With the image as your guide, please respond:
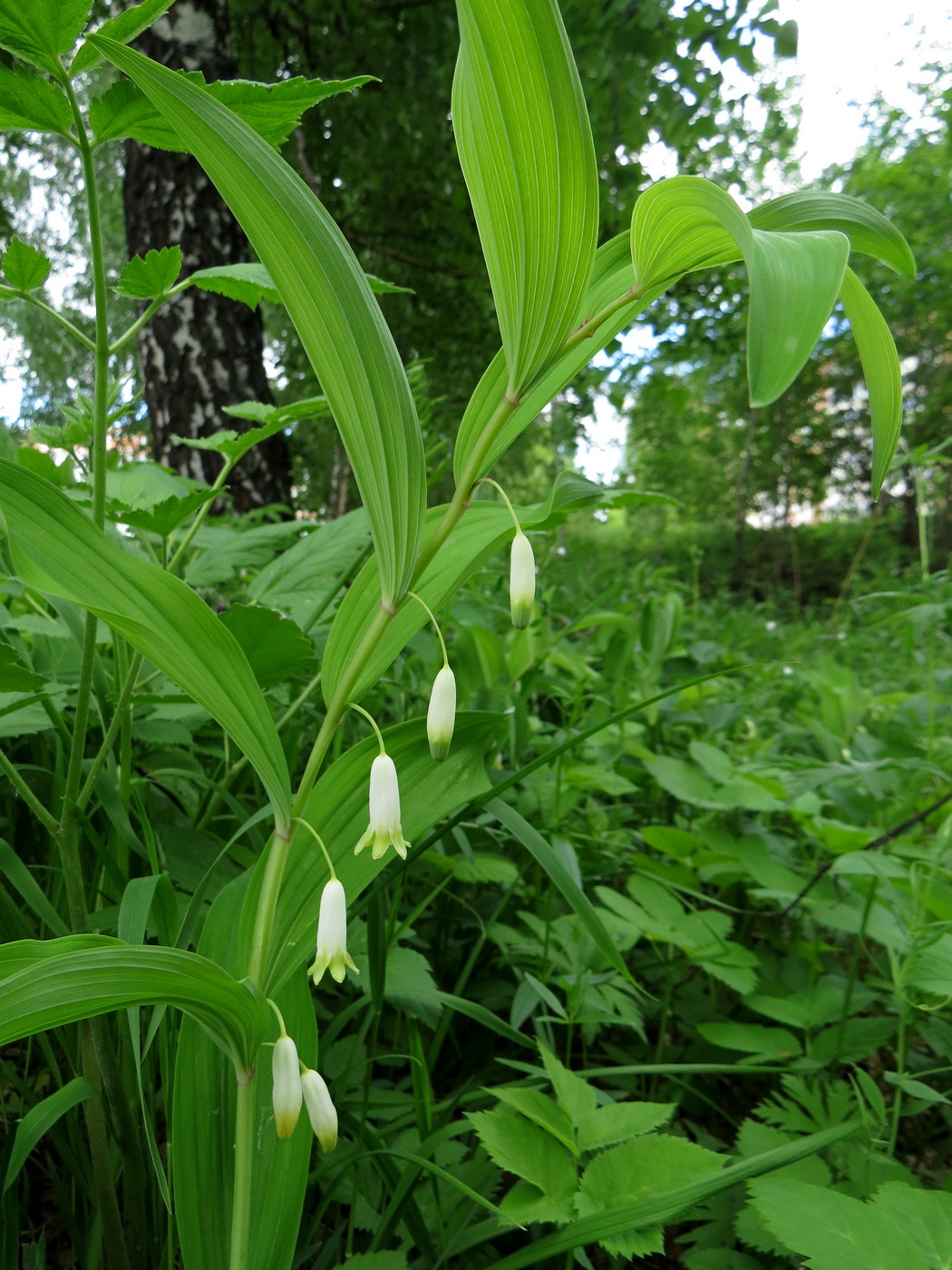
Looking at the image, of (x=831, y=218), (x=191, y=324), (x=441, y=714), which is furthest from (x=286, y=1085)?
(x=191, y=324)

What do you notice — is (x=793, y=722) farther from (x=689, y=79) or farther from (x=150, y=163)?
(x=689, y=79)

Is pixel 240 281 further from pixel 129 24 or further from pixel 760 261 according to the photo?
pixel 760 261

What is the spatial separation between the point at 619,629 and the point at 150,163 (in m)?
2.37

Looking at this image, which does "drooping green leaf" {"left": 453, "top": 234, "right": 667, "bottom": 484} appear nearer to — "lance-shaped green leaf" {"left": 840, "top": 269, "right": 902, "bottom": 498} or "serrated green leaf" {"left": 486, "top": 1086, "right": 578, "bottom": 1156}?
"lance-shaped green leaf" {"left": 840, "top": 269, "right": 902, "bottom": 498}

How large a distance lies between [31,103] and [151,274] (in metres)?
0.15

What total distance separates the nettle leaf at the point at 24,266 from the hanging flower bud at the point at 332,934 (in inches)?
22.1

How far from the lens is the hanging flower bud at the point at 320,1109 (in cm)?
49

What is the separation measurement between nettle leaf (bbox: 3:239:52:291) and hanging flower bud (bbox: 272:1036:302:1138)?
633 mm

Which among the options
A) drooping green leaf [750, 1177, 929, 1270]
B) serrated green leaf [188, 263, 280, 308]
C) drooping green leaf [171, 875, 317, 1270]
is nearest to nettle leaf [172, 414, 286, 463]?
serrated green leaf [188, 263, 280, 308]

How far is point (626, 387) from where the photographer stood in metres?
5.00

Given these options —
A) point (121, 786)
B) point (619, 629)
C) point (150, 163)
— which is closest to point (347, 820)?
point (121, 786)

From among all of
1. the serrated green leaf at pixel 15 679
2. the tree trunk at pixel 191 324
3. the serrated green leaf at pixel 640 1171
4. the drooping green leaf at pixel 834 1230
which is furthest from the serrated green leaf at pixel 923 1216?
the tree trunk at pixel 191 324

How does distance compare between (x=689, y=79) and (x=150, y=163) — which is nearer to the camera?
(x=150, y=163)

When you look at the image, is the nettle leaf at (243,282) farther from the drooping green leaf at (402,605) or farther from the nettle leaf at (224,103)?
the drooping green leaf at (402,605)
